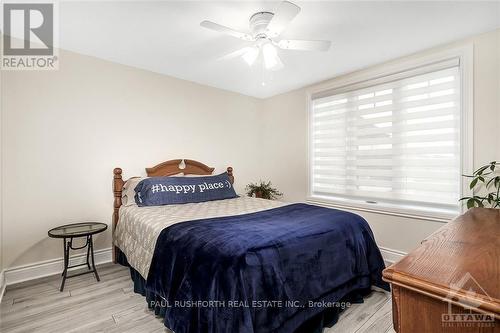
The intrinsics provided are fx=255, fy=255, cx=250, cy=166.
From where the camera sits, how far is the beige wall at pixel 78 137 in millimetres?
2500

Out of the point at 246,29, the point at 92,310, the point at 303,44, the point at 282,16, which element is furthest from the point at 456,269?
the point at 92,310

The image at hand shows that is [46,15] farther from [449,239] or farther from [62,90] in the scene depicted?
[449,239]

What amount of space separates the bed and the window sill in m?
0.91

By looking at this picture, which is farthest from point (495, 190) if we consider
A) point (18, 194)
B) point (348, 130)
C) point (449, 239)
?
point (18, 194)

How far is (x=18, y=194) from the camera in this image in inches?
98.4

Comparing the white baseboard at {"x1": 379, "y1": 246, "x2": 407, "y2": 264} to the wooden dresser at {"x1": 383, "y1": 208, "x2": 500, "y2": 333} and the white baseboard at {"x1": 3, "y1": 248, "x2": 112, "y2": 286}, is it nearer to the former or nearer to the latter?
the wooden dresser at {"x1": 383, "y1": 208, "x2": 500, "y2": 333}

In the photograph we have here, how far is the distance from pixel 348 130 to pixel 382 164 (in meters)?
0.64

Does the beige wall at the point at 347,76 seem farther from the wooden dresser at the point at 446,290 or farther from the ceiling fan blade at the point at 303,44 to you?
the wooden dresser at the point at 446,290

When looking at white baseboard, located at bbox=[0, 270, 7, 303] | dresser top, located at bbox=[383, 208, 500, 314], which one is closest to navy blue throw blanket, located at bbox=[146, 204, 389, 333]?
dresser top, located at bbox=[383, 208, 500, 314]

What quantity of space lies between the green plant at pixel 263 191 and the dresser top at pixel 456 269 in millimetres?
3294

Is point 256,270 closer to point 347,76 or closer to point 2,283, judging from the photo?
point 2,283

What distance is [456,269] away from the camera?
648 mm

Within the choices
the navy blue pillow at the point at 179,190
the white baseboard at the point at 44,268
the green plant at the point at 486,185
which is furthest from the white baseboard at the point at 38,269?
the green plant at the point at 486,185

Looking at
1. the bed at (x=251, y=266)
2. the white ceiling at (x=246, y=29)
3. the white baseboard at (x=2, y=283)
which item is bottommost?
the white baseboard at (x=2, y=283)
